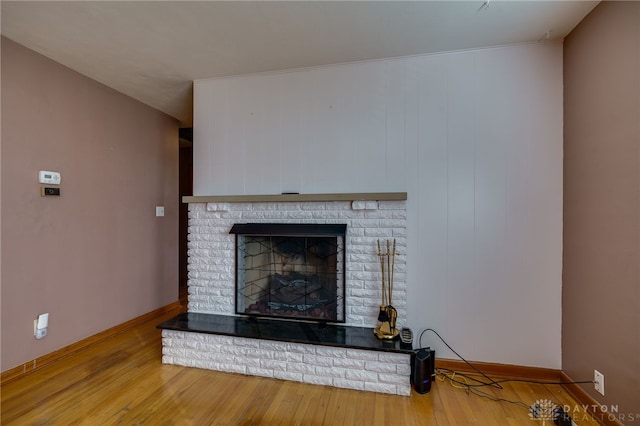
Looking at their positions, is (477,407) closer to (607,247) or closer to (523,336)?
(523,336)

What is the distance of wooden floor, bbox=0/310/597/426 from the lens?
1756 millimetres

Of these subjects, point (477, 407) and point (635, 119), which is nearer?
point (635, 119)

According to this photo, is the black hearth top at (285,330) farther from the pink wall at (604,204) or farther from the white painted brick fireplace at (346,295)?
the pink wall at (604,204)

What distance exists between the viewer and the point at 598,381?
175 centimetres

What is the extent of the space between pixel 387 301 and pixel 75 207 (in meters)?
2.85

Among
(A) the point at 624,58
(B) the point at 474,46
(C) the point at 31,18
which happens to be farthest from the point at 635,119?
(C) the point at 31,18

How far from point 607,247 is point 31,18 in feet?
12.6

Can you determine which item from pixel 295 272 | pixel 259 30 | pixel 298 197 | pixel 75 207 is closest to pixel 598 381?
pixel 295 272

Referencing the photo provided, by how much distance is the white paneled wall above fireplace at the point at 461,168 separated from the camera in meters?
2.18

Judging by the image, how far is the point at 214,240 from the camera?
2.69 m

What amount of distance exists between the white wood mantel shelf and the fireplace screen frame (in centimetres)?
22

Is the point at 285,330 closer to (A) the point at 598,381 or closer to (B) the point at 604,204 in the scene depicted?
(A) the point at 598,381

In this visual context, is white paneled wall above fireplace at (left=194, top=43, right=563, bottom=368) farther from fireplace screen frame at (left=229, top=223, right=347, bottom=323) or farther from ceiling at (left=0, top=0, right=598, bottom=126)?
fireplace screen frame at (left=229, top=223, right=347, bottom=323)

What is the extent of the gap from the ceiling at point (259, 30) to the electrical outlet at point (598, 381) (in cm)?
223
